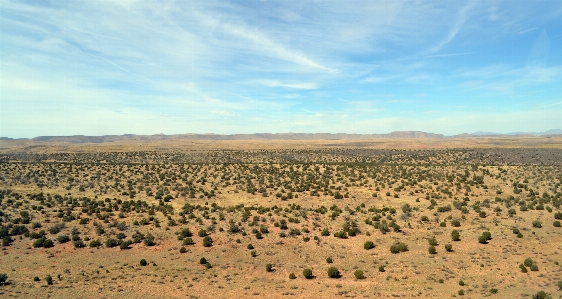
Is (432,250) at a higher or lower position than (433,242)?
lower

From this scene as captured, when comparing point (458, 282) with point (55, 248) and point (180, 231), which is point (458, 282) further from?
point (55, 248)

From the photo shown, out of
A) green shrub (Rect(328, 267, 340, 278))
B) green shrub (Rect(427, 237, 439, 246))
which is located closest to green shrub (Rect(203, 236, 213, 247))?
green shrub (Rect(328, 267, 340, 278))

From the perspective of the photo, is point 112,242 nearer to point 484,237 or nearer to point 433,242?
point 433,242

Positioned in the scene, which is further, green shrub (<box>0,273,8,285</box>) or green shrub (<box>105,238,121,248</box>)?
green shrub (<box>105,238,121,248</box>)

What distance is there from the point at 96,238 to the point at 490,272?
34.0 metres

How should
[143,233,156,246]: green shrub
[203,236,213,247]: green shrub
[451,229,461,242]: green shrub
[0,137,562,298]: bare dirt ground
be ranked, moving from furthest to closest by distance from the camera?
1. [143,233,156,246]: green shrub
2. [203,236,213,247]: green shrub
3. [451,229,461,242]: green shrub
4. [0,137,562,298]: bare dirt ground

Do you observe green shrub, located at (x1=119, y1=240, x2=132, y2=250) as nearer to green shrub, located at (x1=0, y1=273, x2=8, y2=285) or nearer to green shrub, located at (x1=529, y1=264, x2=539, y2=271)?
green shrub, located at (x1=0, y1=273, x2=8, y2=285)

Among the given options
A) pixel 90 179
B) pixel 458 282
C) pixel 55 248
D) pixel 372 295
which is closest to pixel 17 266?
pixel 55 248

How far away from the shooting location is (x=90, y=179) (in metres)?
62.7

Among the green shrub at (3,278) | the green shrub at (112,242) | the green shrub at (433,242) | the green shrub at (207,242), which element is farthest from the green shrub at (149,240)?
the green shrub at (433,242)

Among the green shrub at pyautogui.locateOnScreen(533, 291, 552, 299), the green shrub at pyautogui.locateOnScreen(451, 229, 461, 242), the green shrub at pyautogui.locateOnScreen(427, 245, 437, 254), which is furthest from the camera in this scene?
the green shrub at pyautogui.locateOnScreen(451, 229, 461, 242)

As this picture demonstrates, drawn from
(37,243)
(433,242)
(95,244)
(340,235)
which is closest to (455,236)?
(433,242)

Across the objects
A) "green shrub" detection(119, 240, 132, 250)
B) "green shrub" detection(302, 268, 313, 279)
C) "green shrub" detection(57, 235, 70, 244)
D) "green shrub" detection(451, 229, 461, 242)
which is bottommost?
"green shrub" detection(302, 268, 313, 279)

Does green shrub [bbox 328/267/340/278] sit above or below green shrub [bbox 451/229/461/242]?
below
